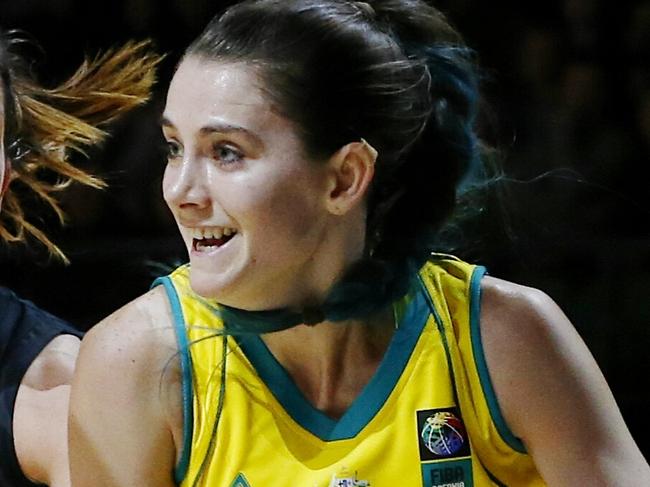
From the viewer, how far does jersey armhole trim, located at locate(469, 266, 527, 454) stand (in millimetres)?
1380

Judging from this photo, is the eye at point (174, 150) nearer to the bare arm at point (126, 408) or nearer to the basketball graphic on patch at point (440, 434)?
the bare arm at point (126, 408)

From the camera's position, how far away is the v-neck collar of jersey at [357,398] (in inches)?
54.7

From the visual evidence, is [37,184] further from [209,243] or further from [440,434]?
[440,434]

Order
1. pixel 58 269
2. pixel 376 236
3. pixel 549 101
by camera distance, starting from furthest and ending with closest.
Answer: pixel 549 101 < pixel 58 269 < pixel 376 236

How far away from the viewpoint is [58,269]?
2.40m

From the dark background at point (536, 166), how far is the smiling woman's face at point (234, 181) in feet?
2.09

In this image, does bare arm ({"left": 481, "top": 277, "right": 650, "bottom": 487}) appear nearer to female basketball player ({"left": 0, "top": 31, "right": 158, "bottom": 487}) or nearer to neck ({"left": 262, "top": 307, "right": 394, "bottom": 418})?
neck ({"left": 262, "top": 307, "right": 394, "bottom": 418})

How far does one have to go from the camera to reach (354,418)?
1391 millimetres

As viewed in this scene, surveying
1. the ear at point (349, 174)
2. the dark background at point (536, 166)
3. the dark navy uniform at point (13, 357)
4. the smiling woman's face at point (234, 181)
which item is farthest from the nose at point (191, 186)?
the dark background at point (536, 166)

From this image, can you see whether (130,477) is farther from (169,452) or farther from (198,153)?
(198,153)

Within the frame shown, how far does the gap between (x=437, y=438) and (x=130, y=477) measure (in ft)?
1.03

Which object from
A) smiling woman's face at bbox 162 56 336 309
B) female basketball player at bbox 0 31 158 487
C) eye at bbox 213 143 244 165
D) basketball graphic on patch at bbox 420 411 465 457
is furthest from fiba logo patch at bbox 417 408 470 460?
female basketball player at bbox 0 31 158 487

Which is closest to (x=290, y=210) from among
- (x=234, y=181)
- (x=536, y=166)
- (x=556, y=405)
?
(x=234, y=181)

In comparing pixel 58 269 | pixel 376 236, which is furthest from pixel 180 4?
pixel 376 236
